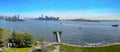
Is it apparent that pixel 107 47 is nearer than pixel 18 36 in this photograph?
Yes

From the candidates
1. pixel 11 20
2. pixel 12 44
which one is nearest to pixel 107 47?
pixel 12 44

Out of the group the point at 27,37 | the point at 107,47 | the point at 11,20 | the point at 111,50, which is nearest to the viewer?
the point at 111,50

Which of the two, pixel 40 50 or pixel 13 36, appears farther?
pixel 13 36

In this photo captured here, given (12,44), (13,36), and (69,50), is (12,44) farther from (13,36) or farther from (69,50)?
(69,50)

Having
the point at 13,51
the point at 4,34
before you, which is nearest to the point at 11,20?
Answer: the point at 4,34

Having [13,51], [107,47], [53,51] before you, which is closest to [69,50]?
[53,51]

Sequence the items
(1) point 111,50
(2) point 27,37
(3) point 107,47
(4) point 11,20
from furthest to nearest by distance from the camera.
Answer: (4) point 11,20 → (2) point 27,37 → (3) point 107,47 → (1) point 111,50

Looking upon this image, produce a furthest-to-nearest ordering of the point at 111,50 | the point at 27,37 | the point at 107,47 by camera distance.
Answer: the point at 27,37, the point at 107,47, the point at 111,50

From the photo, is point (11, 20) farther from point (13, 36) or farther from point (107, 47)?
point (107, 47)
